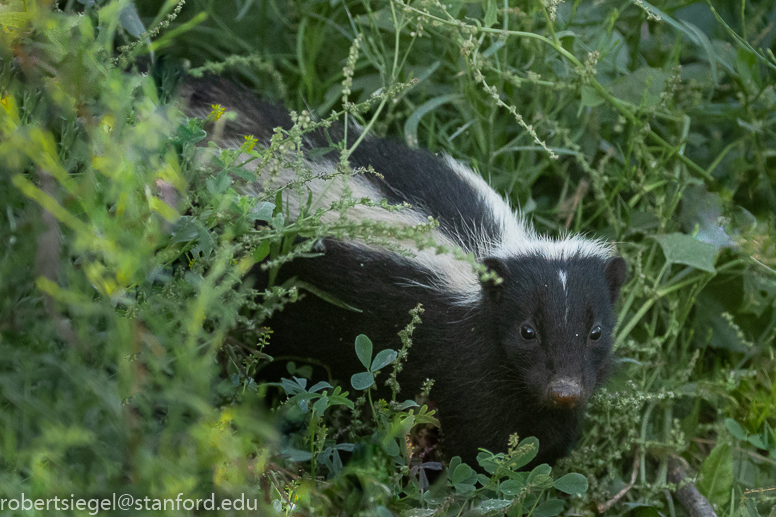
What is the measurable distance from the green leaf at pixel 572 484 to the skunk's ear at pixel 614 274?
36.7 inches

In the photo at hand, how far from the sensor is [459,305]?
135 inches

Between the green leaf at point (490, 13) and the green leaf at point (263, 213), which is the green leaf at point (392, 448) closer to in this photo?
the green leaf at point (263, 213)

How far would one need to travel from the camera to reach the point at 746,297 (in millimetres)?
4203

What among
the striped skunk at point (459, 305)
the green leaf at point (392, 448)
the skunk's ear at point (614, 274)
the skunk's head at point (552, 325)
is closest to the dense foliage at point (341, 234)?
the green leaf at point (392, 448)

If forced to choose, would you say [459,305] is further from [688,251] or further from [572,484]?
[688,251]

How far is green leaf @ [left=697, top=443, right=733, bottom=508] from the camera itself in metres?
3.53

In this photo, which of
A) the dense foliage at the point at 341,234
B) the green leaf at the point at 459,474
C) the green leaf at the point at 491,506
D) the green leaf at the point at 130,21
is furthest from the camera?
the green leaf at the point at 130,21

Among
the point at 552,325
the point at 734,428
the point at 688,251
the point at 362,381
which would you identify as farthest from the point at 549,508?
the point at 688,251

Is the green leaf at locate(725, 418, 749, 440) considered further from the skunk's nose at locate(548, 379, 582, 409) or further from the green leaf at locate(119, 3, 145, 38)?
the green leaf at locate(119, 3, 145, 38)

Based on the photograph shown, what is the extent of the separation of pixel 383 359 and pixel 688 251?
6.19 feet

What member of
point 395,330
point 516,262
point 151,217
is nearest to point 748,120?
point 516,262

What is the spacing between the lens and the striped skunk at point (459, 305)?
3.26 meters

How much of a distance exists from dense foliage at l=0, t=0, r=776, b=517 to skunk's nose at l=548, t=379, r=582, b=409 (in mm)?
293

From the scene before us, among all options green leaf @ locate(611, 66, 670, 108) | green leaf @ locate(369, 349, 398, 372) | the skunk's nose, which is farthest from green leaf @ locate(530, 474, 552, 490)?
green leaf @ locate(611, 66, 670, 108)
